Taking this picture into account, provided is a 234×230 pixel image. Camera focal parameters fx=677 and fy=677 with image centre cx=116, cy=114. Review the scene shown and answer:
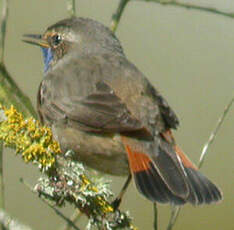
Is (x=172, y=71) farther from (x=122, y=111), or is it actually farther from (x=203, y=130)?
(x=122, y=111)

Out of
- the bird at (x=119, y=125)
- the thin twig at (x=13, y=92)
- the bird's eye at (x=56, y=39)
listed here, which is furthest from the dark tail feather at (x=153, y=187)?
the bird's eye at (x=56, y=39)

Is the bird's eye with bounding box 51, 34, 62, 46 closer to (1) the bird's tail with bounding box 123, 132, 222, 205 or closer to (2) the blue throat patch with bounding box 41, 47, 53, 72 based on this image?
(2) the blue throat patch with bounding box 41, 47, 53, 72

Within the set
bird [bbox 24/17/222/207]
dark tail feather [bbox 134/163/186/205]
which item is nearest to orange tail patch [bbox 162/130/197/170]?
bird [bbox 24/17/222/207]

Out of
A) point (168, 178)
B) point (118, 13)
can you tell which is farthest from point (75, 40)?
point (168, 178)

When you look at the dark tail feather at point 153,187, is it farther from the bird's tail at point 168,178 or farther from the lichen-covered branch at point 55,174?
the lichen-covered branch at point 55,174

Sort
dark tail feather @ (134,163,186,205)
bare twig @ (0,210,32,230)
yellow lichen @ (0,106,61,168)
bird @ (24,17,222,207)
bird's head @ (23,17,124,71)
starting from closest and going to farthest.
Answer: bare twig @ (0,210,32,230) → yellow lichen @ (0,106,61,168) → dark tail feather @ (134,163,186,205) → bird @ (24,17,222,207) → bird's head @ (23,17,124,71)

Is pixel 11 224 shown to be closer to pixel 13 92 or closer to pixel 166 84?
pixel 13 92
